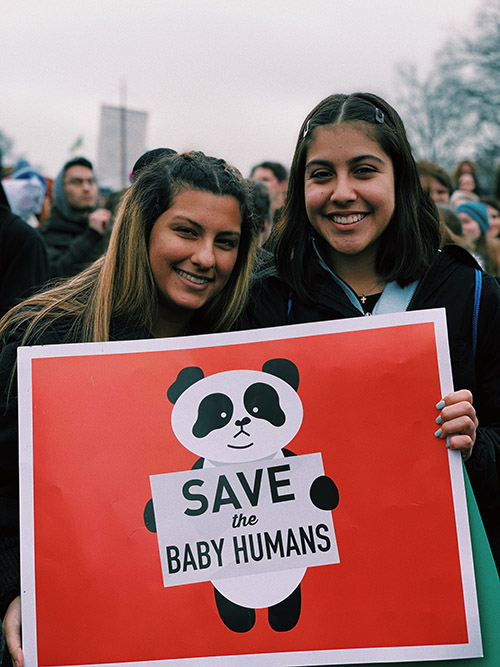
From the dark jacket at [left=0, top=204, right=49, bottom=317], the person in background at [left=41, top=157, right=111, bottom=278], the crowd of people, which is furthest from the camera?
the person in background at [left=41, top=157, right=111, bottom=278]

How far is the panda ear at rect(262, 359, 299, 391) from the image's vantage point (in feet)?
6.28

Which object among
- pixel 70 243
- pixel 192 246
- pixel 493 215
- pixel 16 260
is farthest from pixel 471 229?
pixel 192 246

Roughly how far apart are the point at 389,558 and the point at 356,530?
3.9 inches

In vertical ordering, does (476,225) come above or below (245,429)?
above

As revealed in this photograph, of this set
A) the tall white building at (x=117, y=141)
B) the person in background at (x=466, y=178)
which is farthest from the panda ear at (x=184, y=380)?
the tall white building at (x=117, y=141)

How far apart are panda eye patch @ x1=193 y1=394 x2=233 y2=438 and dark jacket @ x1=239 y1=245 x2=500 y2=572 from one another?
0.33 m

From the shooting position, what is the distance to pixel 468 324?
200 cm

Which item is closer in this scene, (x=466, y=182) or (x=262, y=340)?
(x=262, y=340)

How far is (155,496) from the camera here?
1.85 metres

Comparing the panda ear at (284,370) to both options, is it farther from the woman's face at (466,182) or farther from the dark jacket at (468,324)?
the woman's face at (466,182)

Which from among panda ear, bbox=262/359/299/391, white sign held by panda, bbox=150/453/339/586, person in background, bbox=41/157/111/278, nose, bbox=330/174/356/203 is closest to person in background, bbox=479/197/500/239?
person in background, bbox=41/157/111/278

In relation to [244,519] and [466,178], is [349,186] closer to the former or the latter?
[244,519]

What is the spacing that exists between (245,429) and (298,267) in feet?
1.74

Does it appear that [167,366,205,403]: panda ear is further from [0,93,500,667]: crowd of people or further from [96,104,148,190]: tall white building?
A: [96,104,148,190]: tall white building
